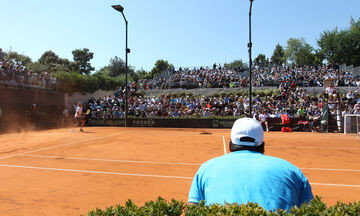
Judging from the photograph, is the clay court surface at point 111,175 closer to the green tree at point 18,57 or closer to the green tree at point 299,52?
the green tree at point 18,57

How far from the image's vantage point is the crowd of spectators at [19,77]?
79.6ft

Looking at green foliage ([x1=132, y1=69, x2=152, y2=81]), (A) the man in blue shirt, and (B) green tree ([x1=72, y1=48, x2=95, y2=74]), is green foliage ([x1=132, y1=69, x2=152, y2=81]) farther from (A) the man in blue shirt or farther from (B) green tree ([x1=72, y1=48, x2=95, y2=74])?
(A) the man in blue shirt

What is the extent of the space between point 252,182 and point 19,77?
28.8 metres

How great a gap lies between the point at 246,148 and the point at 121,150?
361 inches

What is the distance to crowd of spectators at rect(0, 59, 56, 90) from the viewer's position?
2427 centimetres

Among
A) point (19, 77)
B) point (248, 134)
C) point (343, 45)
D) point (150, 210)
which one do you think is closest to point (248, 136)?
point (248, 134)

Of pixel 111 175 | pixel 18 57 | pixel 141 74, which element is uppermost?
pixel 18 57

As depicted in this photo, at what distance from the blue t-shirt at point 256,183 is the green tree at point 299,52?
275 ft

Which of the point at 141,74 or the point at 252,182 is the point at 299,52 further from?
the point at 252,182

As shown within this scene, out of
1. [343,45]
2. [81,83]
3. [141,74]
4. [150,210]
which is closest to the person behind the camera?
[150,210]

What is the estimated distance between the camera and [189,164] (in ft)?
27.3

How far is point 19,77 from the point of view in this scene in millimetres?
25641

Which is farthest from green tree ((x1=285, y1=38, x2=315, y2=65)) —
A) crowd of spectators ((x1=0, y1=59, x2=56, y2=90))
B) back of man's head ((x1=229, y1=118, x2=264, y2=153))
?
→ back of man's head ((x1=229, y1=118, x2=264, y2=153))

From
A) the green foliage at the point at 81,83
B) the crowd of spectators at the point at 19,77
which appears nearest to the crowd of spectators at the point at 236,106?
the green foliage at the point at 81,83
